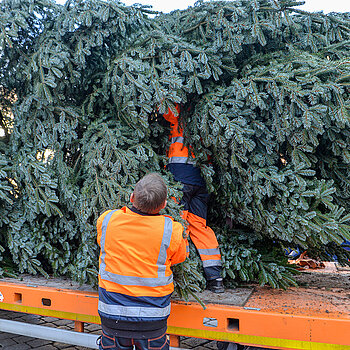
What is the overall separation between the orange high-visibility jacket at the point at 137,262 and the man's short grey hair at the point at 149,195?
6 centimetres

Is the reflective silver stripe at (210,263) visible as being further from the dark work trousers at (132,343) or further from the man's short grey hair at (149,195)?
the man's short grey hair at (149,195)

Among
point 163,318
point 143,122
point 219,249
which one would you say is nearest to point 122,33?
point 143,122

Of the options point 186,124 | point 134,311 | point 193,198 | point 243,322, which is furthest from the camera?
point 193,198

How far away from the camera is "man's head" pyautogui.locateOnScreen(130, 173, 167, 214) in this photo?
92.1 inches

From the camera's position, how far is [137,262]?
2299 millimetres

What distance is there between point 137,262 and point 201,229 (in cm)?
126

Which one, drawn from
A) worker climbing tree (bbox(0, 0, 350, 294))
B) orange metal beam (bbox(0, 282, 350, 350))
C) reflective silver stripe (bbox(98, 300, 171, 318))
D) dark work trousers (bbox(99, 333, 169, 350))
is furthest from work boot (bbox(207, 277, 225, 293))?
reflective silver stripe (bbox(98, 300, 171, 318))

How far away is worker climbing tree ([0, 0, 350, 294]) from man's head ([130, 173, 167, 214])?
70 centimetres

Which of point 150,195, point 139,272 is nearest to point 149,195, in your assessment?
point 150,195

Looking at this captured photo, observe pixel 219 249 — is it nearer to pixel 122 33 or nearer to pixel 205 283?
pixel 205 283

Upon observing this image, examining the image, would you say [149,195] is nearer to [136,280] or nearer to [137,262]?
[137,262]

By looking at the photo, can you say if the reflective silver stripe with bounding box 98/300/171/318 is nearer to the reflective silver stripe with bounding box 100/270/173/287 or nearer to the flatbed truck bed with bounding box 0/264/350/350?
the reflective silver stripe with bounding box 100/270/173/287

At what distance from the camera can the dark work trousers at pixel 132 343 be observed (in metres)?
2.30

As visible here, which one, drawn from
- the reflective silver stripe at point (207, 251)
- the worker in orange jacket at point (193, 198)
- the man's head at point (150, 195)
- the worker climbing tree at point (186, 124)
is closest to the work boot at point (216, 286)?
the worker in orange jacket at point (193, 198)
